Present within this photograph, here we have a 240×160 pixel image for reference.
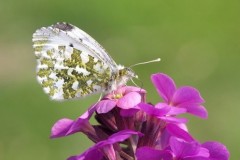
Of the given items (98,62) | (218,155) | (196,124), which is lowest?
(196,124)

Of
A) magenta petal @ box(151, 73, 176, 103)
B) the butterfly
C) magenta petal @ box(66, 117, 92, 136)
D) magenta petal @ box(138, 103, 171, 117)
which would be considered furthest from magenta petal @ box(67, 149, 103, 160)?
the butterfly

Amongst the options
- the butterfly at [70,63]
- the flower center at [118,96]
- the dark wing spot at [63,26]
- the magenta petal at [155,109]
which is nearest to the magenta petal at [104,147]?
the magenta petal at [155,109]

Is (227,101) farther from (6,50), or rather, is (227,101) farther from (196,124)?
(6,50)

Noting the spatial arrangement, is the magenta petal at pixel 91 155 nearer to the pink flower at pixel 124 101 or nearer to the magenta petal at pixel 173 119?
the pink flower at pixel 124 101

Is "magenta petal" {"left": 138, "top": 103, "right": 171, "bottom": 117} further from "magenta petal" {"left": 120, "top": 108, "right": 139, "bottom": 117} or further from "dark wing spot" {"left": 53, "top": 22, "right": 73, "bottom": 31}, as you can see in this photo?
"dark wing spot" {"left": 53, "top": 22, "right": 73, "bottom": 31}

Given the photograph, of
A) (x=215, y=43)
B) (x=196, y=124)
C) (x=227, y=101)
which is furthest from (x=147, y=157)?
(x=215, y=43)

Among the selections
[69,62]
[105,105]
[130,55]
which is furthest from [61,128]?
[130,55]

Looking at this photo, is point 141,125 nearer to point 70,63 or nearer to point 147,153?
point 147,153
